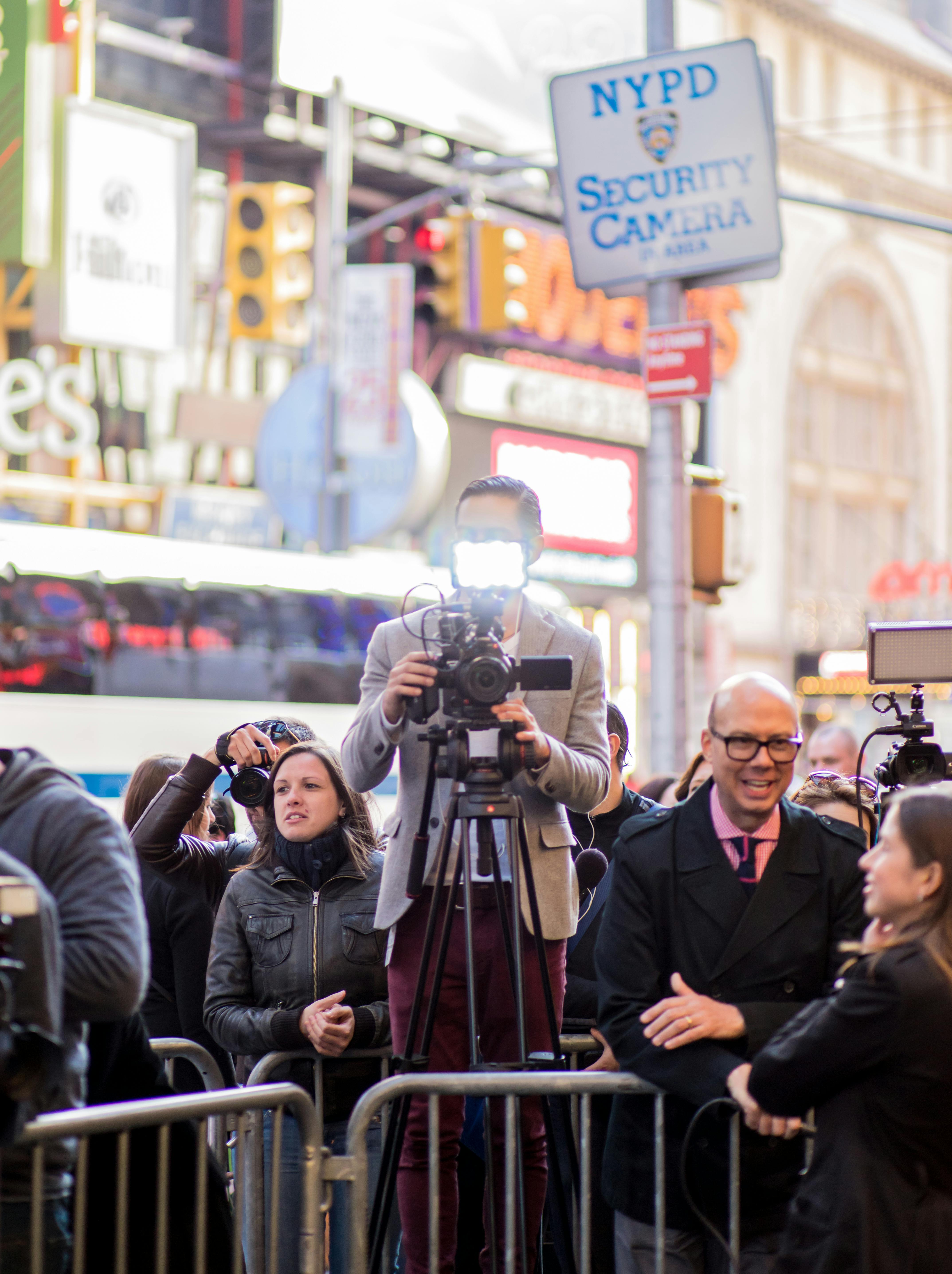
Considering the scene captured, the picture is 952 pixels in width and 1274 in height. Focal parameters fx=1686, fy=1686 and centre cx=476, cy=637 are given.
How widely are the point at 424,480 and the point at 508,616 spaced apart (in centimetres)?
1722

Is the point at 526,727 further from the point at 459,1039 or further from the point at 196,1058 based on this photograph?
the point at 196,1058

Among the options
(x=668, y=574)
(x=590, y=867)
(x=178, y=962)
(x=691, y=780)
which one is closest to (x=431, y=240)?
(x=668, y=574)

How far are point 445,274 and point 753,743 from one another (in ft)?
Answer: 77.0

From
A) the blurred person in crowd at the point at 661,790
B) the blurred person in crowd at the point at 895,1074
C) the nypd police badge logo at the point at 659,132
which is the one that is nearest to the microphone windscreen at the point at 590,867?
the blurred person in crowd at the point at 895,1074

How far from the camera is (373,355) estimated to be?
21641 mm

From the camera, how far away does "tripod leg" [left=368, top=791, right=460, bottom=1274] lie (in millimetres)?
4129

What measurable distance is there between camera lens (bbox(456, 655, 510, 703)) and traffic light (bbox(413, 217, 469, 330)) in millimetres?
22784

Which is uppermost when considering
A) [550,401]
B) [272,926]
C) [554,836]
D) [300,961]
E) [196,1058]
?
[550,401]

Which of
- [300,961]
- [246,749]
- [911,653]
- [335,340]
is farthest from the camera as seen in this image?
[335,340]

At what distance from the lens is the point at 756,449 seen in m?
34.2

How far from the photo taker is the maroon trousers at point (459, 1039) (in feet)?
14.5

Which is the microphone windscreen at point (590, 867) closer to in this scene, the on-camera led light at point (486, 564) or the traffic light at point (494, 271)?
the on-camera led light at point (486, 564)

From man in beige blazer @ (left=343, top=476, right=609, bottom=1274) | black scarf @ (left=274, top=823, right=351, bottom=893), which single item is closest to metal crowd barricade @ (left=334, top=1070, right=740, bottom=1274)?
man in beige blazer @ (left=343, top=476, right=609, bottom=1274)

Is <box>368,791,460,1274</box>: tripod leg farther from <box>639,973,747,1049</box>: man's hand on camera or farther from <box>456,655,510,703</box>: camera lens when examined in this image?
<box>639,973,747,1049</box>: man's hand on camera
